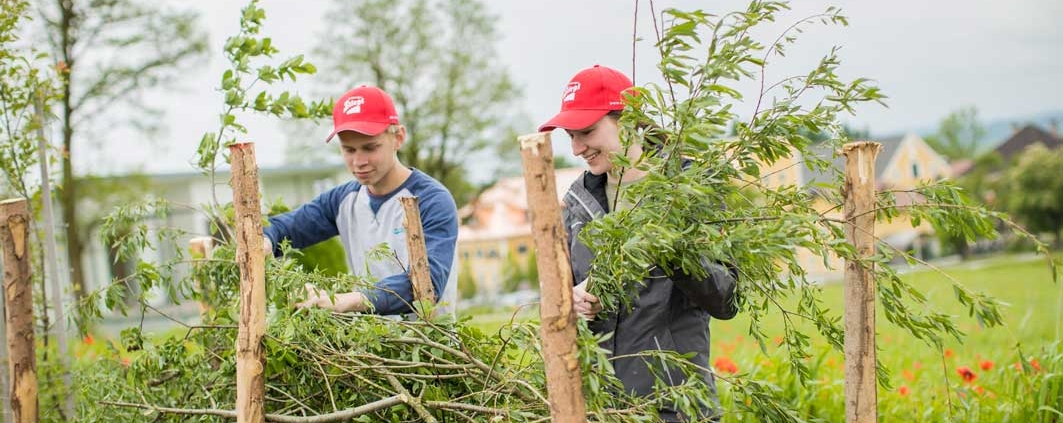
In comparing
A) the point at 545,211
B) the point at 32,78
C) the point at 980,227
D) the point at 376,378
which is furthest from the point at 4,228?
the point at 980,227

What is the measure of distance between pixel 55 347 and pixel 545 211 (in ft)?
13.5

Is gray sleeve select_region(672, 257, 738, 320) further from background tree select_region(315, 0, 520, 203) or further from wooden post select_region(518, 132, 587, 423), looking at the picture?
background tree select_region(315, 0, 520, 203)

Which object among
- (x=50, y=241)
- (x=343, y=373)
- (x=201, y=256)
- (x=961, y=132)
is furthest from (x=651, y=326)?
(x=961, y=132)

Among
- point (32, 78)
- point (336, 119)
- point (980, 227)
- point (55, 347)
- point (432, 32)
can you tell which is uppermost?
point (432, 32)

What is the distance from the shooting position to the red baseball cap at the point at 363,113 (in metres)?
3.60

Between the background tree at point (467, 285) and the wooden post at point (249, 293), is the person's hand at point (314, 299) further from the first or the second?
the background tree at point (467, 285)

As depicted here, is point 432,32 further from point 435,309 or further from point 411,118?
point 435,309

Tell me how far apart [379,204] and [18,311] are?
1427 mm

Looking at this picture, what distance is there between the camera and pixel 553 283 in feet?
7.13

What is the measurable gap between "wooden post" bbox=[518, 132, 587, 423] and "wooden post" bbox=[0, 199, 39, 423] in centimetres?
243

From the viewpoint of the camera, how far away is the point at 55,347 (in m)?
5.22

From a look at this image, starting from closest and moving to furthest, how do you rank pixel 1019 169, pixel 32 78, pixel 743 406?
pixel 743 406, pixel 32 78, pixel 1019 169

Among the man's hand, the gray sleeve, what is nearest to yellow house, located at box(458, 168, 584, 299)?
the man's hand

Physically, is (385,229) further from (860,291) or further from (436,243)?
(860,291)
